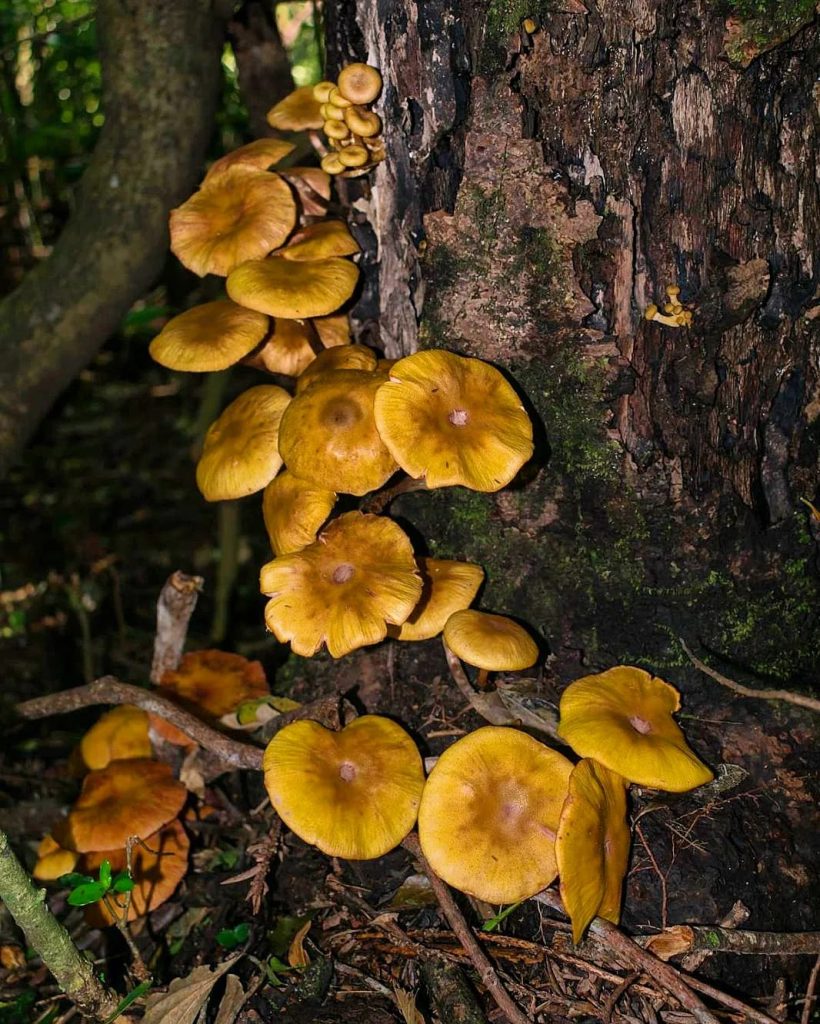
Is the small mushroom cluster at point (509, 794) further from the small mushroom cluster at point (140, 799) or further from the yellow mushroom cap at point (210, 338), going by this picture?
the yellow mushroom cap at point (210, 338)

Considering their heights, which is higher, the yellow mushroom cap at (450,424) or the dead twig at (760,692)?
the yellow mushroom cap at (450,424)

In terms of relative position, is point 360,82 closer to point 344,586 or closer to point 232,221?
point 232,221

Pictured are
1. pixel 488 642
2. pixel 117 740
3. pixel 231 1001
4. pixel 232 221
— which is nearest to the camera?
pixel 231 1001

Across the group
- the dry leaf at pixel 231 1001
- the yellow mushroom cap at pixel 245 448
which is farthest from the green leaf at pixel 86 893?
the yellow mushroom cap at pixel 245 448

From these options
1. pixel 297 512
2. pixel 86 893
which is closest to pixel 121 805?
pixel 86 893

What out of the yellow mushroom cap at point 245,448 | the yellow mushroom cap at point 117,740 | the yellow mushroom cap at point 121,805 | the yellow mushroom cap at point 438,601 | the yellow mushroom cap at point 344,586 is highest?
the yellow mushroom cap at point 245,448

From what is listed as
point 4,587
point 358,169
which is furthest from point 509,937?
point 4,587

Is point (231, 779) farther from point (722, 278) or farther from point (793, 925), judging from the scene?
point (722, 278)

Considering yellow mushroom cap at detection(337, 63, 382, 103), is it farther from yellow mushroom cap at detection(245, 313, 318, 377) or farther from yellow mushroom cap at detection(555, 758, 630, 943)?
yellow mushroom cap at detection(555, 758, 630, 943)
